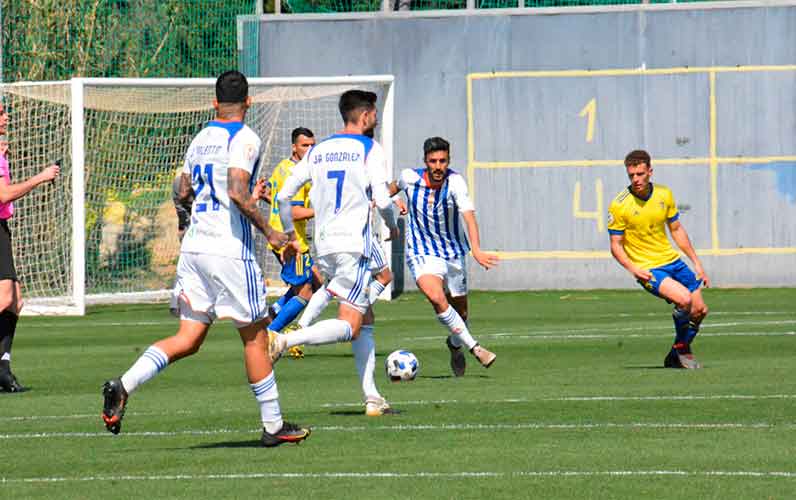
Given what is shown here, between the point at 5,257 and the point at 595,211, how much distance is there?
1319 cm

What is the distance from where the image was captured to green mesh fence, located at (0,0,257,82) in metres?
25.0

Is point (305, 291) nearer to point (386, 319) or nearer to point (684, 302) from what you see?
point (684, 302)

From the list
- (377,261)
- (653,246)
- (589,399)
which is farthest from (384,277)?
(653,246)

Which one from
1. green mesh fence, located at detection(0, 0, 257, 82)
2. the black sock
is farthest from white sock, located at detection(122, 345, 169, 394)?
green mesh fence, located at detection(0, 0, 257, 82)

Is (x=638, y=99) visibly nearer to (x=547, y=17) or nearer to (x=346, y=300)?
(x=547, y=17)

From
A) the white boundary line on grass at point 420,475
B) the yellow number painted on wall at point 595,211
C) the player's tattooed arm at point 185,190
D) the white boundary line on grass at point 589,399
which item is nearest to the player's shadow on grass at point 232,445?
the white boundary line on grass at point 420,475

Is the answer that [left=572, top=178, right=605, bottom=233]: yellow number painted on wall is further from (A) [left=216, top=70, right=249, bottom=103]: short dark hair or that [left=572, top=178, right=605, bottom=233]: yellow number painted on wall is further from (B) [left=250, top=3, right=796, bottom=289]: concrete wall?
(A) [left=216, top=70, right=249, bottom=103]: short dark hair

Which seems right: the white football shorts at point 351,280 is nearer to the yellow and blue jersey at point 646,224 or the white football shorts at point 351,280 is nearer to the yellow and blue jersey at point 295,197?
the yellow and blue jersey at point 646,224

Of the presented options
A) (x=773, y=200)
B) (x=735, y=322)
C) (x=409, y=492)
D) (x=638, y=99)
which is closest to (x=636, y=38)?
(x=638, y=99)

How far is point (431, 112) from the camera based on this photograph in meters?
24.8

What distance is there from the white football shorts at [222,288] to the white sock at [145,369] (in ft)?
0.93

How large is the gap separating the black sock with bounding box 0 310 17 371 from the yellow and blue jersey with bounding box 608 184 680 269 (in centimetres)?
479

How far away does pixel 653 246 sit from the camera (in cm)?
1380

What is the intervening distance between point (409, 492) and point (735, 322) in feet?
36.4
